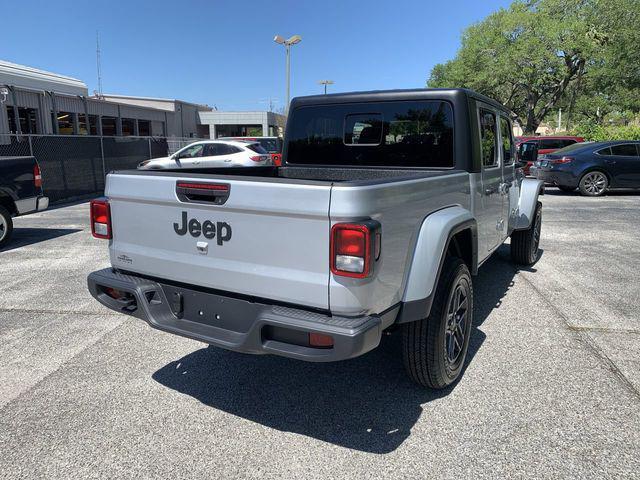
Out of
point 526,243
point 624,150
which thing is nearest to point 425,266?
point 526,243

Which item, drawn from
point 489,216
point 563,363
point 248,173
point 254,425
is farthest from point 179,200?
point 563,363

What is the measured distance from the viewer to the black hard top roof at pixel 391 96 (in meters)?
3.75

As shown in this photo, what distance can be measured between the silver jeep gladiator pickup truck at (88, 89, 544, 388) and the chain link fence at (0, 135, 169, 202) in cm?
1088

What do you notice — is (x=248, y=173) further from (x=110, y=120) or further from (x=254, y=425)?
(x=110, y=120)

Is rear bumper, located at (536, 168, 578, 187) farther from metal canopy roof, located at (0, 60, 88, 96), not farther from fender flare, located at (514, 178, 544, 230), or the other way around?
metal canopy roof, located at (0, 60, 88, 96)

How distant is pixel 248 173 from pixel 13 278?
11.8ft

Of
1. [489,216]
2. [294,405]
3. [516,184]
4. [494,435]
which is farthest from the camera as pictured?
[516,184]

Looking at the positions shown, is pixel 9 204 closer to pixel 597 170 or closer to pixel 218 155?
pixel 218 155

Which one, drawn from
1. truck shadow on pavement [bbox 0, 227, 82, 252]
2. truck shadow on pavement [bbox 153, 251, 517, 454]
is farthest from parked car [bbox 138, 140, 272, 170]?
truck shadow on pavement [bbox 153, 251, 517, 454]

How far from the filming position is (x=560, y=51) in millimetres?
34906

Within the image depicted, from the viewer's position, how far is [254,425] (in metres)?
2.91

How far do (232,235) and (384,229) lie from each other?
0.81 m

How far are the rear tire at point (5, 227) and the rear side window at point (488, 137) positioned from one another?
7.33 meters

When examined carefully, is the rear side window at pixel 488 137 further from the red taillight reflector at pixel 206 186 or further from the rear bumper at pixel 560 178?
the rear bumper at pixel 560 178
